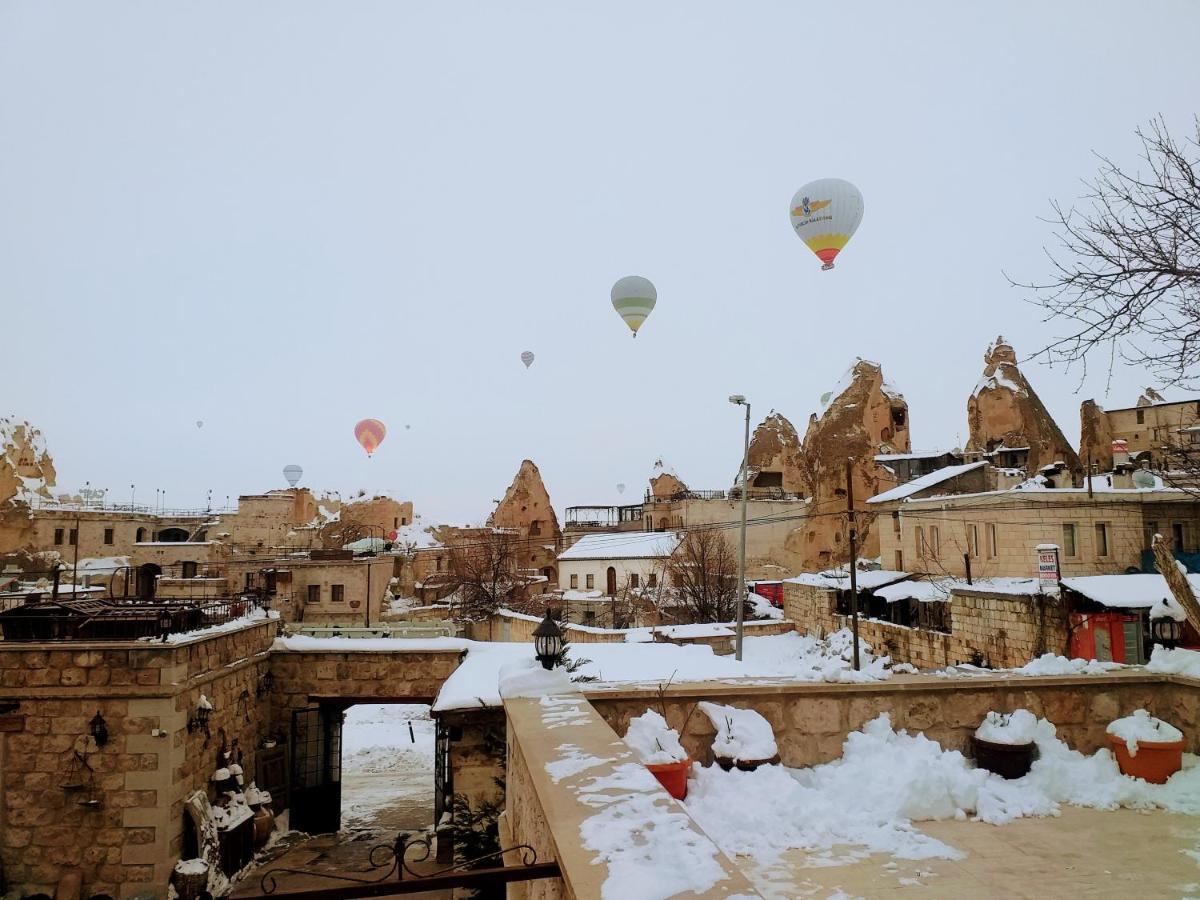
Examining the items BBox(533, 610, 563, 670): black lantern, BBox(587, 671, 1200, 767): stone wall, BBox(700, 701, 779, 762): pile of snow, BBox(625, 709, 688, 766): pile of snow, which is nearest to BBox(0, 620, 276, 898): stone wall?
BBox(533, 610, 563, 670): black lantern

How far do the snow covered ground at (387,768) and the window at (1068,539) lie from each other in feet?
68.5

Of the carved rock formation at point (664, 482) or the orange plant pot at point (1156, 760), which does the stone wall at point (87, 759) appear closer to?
the orange plant pot at point (1156, 760)

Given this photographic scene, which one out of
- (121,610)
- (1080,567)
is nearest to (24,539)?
(121,610)

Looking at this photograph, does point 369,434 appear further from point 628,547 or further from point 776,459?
point 776,459

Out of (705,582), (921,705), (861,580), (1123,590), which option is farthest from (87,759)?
(705,582)

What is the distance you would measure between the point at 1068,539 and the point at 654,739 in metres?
24.0

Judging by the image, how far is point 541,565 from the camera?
201 ft

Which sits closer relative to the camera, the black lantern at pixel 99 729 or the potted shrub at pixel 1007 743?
the potted shrub at pixel 1007 743

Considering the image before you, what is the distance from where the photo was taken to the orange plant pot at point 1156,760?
16.9 ft

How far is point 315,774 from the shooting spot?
1756 cm

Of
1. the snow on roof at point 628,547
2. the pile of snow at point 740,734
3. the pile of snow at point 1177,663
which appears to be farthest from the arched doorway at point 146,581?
the snow on roof at point 628,547

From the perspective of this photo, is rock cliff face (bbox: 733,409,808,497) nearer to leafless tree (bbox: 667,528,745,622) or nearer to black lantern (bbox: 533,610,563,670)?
leafless tree (bbox: 667,528,745,622)

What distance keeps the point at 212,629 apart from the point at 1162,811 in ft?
A: 49.6

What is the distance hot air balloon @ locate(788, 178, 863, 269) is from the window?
11.4m
